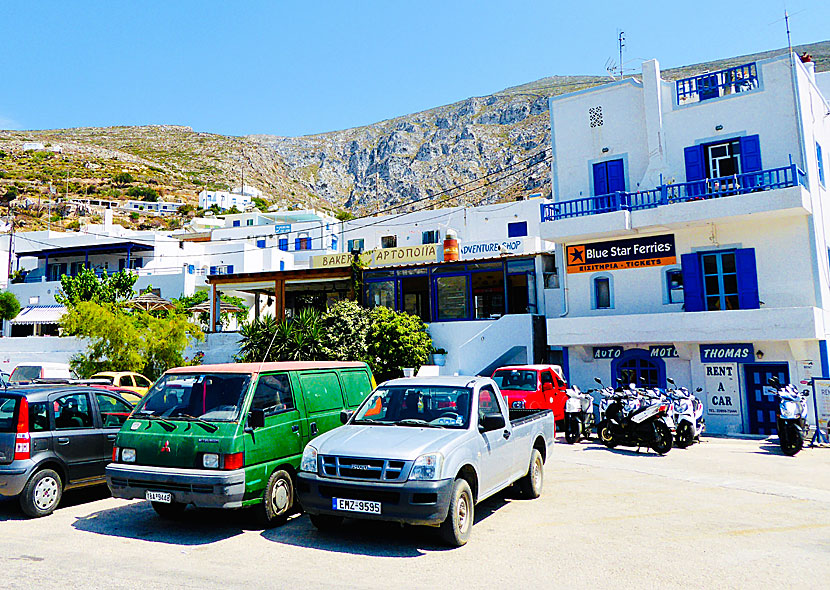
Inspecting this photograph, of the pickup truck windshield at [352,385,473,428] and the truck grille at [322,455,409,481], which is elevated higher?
the pickup truck windshield at [352,385,473,428]

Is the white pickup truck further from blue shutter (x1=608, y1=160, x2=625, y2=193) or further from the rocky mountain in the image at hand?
the rocky mountain

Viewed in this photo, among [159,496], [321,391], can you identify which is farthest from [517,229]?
[159,496]

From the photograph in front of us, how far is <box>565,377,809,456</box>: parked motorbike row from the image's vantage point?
13.4 m

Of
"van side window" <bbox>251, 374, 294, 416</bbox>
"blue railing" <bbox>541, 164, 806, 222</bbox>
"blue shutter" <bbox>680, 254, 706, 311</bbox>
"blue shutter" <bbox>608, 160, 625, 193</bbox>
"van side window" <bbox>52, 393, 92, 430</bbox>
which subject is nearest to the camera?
"van side window" <bbox>251, 374, 294, 416</bbox>

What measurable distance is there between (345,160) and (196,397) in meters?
165

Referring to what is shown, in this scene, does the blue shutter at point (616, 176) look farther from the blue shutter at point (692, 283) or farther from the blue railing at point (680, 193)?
the blue shutter at point (692, 283)

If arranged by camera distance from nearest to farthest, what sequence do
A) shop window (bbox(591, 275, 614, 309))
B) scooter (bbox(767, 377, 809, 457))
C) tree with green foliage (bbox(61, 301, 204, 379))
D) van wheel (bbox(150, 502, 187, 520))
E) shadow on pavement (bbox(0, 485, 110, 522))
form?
van wheel (bbox(150, 502, 187, 520)) → shadow on pavement (bbox(0, 485, 110, 522)) → scooter (bbox(767, 377, 809, 457)) → shop window (bbox(591, 275, 614, 309)) → tree with green foliage (bbox(61, 301, 204, 379))

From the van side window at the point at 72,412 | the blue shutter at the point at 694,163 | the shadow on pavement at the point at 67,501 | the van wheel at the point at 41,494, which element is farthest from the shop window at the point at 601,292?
the van wheel at the point at 41,494

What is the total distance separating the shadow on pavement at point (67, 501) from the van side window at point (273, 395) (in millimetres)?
3608

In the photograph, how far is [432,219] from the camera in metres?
47.3

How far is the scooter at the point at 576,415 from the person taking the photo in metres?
15.1

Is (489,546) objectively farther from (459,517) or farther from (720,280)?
(720,280)

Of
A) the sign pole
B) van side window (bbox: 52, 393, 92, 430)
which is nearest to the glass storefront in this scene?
the sign pole

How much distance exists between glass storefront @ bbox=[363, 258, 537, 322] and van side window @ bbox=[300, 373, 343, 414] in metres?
17.4
